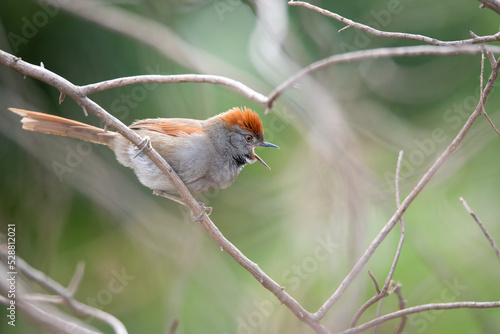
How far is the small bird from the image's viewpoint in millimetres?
3717

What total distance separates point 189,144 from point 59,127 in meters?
0.90

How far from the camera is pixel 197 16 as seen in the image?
5953 millimetres

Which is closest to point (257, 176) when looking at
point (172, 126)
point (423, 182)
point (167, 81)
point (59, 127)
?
point (172, 126)

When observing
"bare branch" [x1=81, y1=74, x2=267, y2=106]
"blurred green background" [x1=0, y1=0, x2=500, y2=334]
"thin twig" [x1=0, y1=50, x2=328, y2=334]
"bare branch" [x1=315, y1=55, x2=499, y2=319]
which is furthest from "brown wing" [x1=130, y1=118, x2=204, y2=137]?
"bare branch" [x1=315, y1=55, x2=499, y2=319]

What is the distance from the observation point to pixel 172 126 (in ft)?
12.9

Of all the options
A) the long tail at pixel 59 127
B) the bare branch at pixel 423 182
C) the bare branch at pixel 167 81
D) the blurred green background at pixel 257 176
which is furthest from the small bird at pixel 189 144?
the bare branch at pixel 423 182

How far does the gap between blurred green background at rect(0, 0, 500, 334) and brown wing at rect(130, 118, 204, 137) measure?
3.81ft

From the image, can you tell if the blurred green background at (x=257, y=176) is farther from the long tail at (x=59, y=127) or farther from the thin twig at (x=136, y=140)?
the thin twig at (x=136, y=140)

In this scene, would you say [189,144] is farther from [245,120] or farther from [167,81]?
[167,81]

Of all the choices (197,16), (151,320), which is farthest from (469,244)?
(197,16)

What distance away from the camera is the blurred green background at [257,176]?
461 centimetres

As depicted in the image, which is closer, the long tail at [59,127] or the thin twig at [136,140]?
the thin twig at [136,140]

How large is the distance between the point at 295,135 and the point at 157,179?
2.77 m

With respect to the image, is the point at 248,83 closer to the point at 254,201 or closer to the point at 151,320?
the point at 254,201
